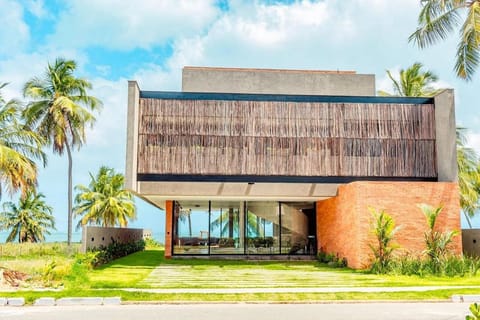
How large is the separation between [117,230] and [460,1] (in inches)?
715

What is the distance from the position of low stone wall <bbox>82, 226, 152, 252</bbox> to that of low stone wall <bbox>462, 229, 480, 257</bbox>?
51.0ft

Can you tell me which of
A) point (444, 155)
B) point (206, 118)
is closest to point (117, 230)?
point (206, 118)

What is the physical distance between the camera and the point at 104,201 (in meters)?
38.4

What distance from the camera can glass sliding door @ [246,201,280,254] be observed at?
23969 millimetres

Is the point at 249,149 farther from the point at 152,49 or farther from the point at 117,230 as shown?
the point at 117,230

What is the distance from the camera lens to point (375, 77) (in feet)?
76.5

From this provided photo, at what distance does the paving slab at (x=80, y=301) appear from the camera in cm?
1109

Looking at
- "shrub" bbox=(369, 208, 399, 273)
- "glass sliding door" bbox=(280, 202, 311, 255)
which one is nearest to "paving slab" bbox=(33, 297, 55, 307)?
"shrub" bbox=(369, 208, 399, 273)

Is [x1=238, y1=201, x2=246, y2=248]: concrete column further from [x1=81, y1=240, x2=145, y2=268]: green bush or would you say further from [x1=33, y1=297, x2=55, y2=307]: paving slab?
[x1=33, y1=297, x2=55, y2=307]: paving slab

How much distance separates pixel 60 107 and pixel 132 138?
1038cm

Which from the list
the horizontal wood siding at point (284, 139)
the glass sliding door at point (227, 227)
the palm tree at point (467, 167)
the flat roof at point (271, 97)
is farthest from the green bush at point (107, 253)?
the palm tree at point (467, 167)

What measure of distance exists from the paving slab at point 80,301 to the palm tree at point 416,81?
944 inches

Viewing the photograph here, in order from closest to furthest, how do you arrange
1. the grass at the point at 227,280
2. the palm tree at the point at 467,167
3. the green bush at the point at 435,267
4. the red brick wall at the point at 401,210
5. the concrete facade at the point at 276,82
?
the grass at the point at 227,280
the green bush at the point at 435,267
the red brick wall at the point at 401,210
the concrete facade at the point at 276,82
the palm tree at the point at 467,167

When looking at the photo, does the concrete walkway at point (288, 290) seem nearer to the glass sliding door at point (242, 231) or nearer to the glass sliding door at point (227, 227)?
the glass sliding door at point (242, 231)
